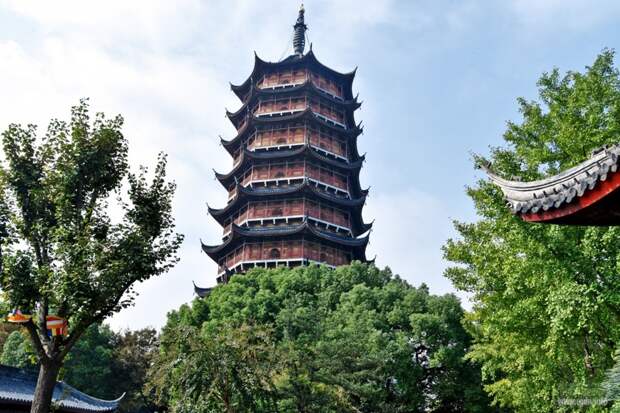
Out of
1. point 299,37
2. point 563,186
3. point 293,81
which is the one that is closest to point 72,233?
point 563,186

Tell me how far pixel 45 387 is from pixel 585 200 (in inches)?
339

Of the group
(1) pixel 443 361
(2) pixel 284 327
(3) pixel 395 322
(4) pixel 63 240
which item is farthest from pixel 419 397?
(4) pixel 63 240

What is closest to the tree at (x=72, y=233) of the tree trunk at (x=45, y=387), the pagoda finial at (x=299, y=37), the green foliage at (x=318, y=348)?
the tree trunk at (x=45, y=387)

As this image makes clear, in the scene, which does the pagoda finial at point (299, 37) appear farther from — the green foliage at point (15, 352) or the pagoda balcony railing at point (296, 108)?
the green foliage at point (15, 352)

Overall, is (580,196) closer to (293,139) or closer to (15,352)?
(15,352)

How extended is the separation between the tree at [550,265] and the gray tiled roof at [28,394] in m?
12.2

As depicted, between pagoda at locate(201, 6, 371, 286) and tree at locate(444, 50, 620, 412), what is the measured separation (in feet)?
63.4

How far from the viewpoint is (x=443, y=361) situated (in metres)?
21.4

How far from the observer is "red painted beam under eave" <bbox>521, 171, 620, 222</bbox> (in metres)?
3.58

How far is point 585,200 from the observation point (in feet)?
12.4

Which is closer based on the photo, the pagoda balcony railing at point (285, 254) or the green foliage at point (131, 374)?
the green foliage at point (131, 374)

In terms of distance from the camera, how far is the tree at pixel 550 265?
865 cm

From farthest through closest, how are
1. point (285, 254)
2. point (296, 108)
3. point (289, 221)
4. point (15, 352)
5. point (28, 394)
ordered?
point (296, 108)
point (289, 221)
point (285, 254)
point (15, 352)
point (28, 394)

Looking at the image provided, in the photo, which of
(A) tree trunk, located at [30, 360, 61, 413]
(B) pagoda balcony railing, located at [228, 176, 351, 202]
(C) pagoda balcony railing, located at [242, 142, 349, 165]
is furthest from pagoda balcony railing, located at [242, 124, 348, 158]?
(A) tree trunk, located at [30, 360, 61, 413]
